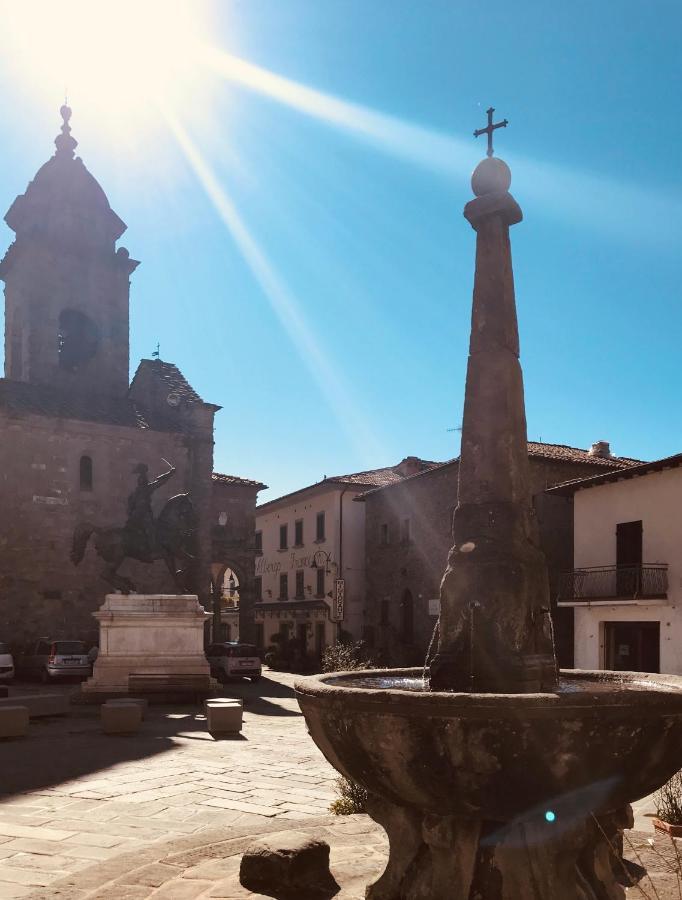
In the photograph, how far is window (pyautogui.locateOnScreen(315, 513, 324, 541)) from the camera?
36.9 meters

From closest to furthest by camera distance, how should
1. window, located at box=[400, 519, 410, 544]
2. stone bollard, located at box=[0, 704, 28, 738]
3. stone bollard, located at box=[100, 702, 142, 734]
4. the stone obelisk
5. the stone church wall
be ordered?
the stone obelisk, stone bollard, located at box=[0, 704, 28, 738], stone bollard, located at box=[100, 702, 142, 734], the stone church wall, window, located at box=[400, 519, 410, 544]

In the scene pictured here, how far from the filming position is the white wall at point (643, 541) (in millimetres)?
19812

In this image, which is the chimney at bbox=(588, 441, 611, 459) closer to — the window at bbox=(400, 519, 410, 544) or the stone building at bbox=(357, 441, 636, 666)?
the stone building at bbox=(357, 441, 636, 666)

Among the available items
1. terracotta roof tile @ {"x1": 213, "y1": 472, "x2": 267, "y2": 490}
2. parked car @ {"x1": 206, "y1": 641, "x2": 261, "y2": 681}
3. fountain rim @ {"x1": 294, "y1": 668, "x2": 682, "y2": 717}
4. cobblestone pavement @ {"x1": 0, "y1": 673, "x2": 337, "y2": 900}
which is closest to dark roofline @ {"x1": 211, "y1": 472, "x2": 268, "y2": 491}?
terracotta roof tile @ {"x1": 213, "y1": 472, "x2": 267, "y2": 490}

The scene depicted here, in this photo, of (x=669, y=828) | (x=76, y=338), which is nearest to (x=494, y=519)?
(x=669, y=828)

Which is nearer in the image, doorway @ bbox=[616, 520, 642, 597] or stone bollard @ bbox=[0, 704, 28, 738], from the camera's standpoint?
stone bollard @ bbox=[0, 704, 28, 738]

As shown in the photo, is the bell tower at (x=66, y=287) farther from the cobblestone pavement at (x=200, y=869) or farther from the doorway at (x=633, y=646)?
the cobblestone pavement at (x=200, y=869)

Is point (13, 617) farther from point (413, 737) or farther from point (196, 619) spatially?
point (413, 737)

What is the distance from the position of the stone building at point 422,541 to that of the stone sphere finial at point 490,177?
20.6m

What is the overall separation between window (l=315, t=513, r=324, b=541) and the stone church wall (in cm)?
981

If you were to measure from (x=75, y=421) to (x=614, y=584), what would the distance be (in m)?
17.8

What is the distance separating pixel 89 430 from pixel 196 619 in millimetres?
12905

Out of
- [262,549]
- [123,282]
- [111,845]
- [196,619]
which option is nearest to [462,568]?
[111,845]

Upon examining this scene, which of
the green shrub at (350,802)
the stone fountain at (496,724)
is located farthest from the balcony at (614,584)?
the stone fountain at (496,724)
